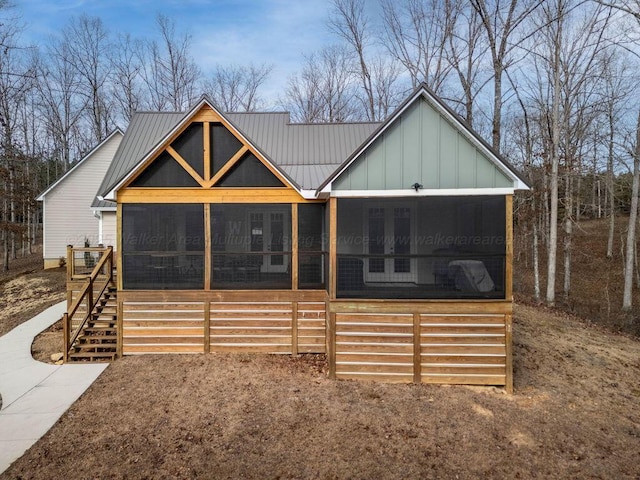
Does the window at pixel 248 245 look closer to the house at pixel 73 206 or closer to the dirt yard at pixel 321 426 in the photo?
the dirt yard at pixel 321 426

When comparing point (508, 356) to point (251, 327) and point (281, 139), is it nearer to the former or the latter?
point (251, 327)

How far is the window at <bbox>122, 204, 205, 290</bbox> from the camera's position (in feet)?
25.1

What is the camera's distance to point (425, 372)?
6.66 meters

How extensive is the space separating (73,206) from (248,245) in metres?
15.6

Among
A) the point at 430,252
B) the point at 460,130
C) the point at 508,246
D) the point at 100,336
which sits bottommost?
the point at 100,336

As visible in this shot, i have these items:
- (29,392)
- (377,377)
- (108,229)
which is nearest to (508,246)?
(377,377)

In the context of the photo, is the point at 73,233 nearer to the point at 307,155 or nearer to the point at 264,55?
the point at 307,155

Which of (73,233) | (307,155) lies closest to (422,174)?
(307,155)

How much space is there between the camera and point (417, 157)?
21.5 feet

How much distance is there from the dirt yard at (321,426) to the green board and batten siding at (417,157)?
3.56m

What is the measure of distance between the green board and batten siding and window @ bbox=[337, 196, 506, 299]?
32 centimetres

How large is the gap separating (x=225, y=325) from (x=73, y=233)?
50.2ft

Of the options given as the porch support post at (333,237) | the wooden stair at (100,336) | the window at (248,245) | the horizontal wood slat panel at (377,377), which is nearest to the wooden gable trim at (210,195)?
the window at (248,245)

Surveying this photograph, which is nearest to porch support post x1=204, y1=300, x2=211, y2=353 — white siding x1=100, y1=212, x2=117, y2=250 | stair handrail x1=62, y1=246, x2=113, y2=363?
stair handrail x1=62, y1=246, x2=113, y2=363
